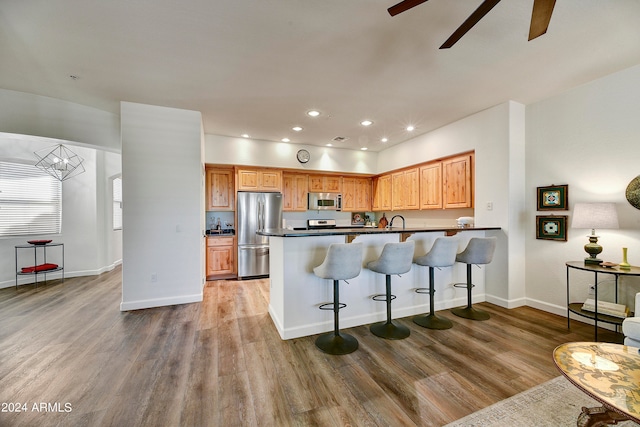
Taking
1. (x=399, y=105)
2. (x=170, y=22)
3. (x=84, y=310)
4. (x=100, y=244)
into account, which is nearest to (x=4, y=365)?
(x=84, y=310)

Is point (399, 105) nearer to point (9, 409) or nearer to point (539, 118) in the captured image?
point (539, 118)

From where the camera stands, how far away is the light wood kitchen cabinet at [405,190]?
16.6ft

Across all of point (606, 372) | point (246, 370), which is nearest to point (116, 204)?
point (246, 370)

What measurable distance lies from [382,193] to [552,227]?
3273 millimetres

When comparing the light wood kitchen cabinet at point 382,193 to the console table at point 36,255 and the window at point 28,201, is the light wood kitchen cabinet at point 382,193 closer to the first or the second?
the console table at point 36,255

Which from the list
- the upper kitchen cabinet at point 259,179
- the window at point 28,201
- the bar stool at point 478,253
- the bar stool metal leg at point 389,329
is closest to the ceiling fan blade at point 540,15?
the bar stool at point 478,253

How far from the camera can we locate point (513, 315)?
3.22m

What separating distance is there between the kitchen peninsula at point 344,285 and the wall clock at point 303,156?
270 cm

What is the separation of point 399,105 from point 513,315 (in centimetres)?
307

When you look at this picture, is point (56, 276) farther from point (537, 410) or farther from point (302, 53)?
point (537, 410)

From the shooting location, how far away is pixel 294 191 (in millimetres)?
5711

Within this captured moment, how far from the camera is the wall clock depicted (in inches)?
214

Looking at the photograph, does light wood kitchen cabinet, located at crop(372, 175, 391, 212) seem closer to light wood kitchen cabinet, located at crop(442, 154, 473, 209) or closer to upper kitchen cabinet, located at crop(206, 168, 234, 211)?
light wood kitchen cabinet, located at crop(442, 154, 473, 209)

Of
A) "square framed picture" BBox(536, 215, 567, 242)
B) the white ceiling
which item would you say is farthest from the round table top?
the white ceiling
